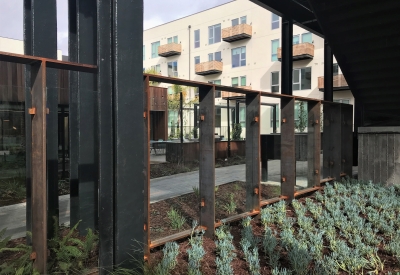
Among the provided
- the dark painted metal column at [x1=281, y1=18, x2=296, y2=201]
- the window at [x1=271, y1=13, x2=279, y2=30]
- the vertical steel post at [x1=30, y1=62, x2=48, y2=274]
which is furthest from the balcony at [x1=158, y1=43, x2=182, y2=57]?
the vertical steel post at [x1=30, y1=62, x2=48, y2=274]

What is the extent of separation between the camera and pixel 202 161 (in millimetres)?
4277

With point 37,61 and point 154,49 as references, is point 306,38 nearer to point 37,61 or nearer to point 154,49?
point 154,49

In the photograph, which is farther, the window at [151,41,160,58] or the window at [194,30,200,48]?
the window at [151,41,160,58]

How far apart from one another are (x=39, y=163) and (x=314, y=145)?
532 centimetres

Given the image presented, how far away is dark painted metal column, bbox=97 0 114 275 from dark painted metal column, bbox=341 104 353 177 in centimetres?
650

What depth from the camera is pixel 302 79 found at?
1253 inches

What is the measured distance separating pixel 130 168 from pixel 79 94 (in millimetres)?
1535

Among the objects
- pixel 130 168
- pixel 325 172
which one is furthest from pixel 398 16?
pixel 130 168

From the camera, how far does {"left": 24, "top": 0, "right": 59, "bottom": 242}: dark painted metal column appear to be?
12.4 ft

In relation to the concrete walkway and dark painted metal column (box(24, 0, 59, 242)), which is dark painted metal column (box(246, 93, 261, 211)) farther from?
dark painted metal column (box(24, 0, 59, 242))

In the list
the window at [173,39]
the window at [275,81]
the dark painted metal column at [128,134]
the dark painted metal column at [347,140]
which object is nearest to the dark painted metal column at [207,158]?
the dark painted metal column at [128,134]

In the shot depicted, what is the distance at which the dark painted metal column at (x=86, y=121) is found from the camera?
4.03 m

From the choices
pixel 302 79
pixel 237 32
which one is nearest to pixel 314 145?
pixel 302 79

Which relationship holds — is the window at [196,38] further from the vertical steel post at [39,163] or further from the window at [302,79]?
the vertical steel post at [39,163]
